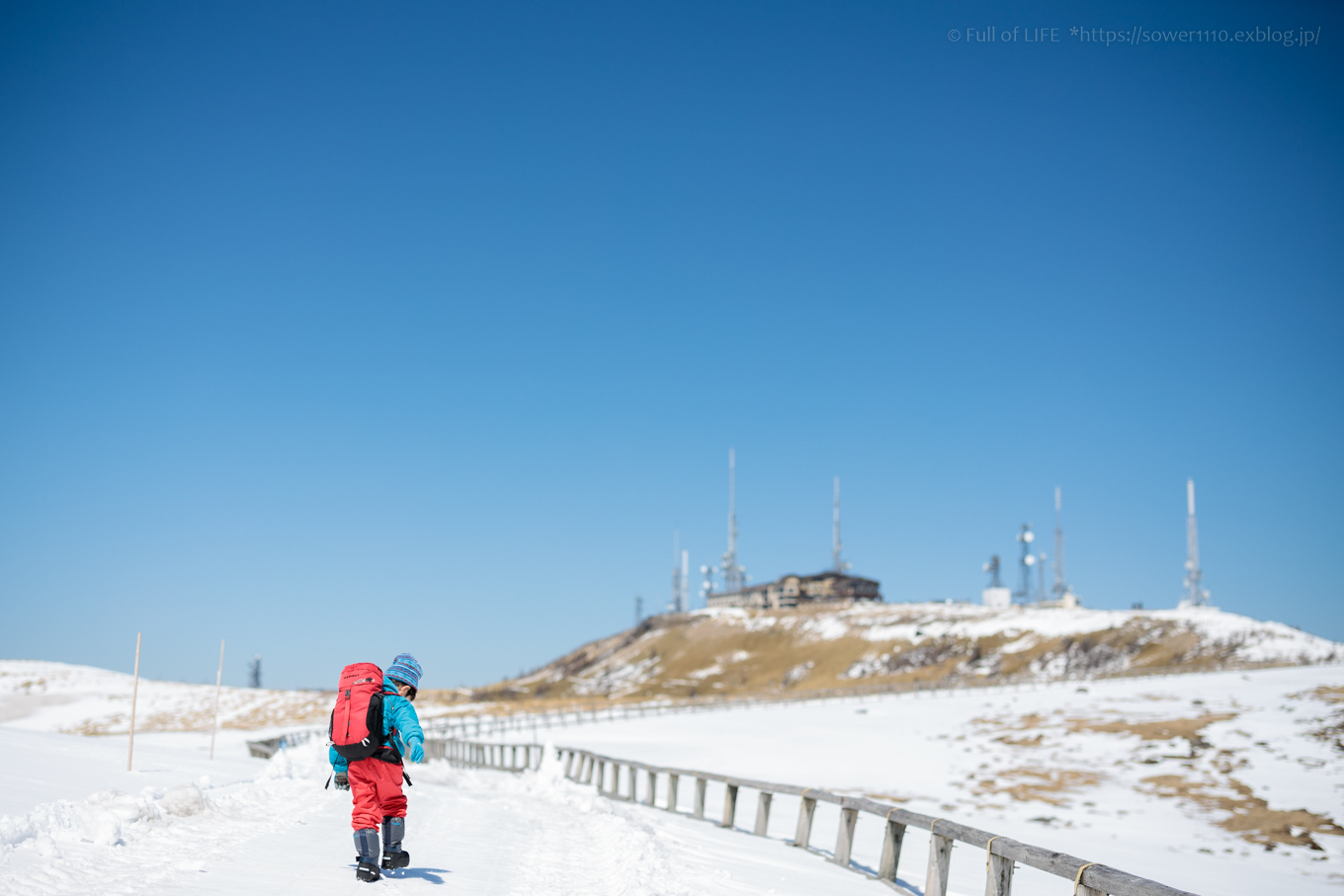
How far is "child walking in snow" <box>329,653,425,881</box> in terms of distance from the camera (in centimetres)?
794

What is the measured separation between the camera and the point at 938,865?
982 cm

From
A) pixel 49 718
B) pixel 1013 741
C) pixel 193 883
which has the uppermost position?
pixel 193 883

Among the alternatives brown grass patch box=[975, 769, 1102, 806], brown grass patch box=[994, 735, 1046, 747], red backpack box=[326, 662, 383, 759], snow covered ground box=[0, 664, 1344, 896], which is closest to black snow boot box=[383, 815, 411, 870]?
snow covered ground box=[0, 664, 1344, 896]

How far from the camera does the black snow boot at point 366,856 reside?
8.04 metres

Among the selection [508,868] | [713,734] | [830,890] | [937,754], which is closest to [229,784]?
[508,868]

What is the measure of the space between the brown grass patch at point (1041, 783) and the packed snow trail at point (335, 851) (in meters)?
15.0

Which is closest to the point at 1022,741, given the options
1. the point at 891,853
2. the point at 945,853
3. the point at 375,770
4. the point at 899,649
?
the point at 891,853

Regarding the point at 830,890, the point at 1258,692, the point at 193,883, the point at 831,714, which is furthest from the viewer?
the point at 831,714

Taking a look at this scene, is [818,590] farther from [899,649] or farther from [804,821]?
[804,821]

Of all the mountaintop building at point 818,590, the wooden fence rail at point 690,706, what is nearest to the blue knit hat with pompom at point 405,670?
the wooden fence rail at point 690,706

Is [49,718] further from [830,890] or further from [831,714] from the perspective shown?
[830,890]

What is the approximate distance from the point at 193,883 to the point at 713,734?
1610 inches

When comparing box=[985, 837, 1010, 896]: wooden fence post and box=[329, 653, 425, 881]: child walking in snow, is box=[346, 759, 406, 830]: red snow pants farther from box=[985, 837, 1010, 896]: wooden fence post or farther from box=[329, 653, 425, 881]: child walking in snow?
box=[985, 837, 1010, 896]: wooden fence post

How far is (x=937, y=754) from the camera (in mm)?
36219
